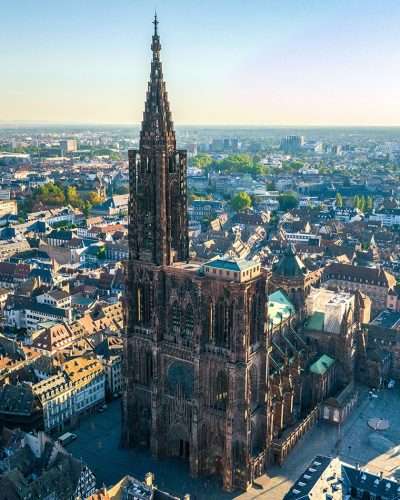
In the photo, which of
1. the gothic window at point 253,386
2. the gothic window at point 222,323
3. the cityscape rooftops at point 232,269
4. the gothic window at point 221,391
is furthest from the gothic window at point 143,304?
the gothic window at point 253,386

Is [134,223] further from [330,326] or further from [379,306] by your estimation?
[379,306]

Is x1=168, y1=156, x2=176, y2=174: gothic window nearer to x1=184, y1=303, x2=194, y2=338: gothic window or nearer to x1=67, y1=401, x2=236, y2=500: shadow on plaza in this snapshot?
x1=184, y1=303, x2=194, y2=338: gothic window

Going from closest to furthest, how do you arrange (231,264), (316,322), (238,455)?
(231,264), (238,455), (316,322)

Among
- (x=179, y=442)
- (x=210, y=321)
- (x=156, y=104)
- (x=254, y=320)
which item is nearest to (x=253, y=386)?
(x=254, y=320)

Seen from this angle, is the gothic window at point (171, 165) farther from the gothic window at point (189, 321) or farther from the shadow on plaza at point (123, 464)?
the shadow on plaza at point (123, 464)

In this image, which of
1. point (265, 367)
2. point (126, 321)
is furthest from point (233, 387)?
point (126, 321)

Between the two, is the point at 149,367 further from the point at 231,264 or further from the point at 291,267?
the point at 291,267
